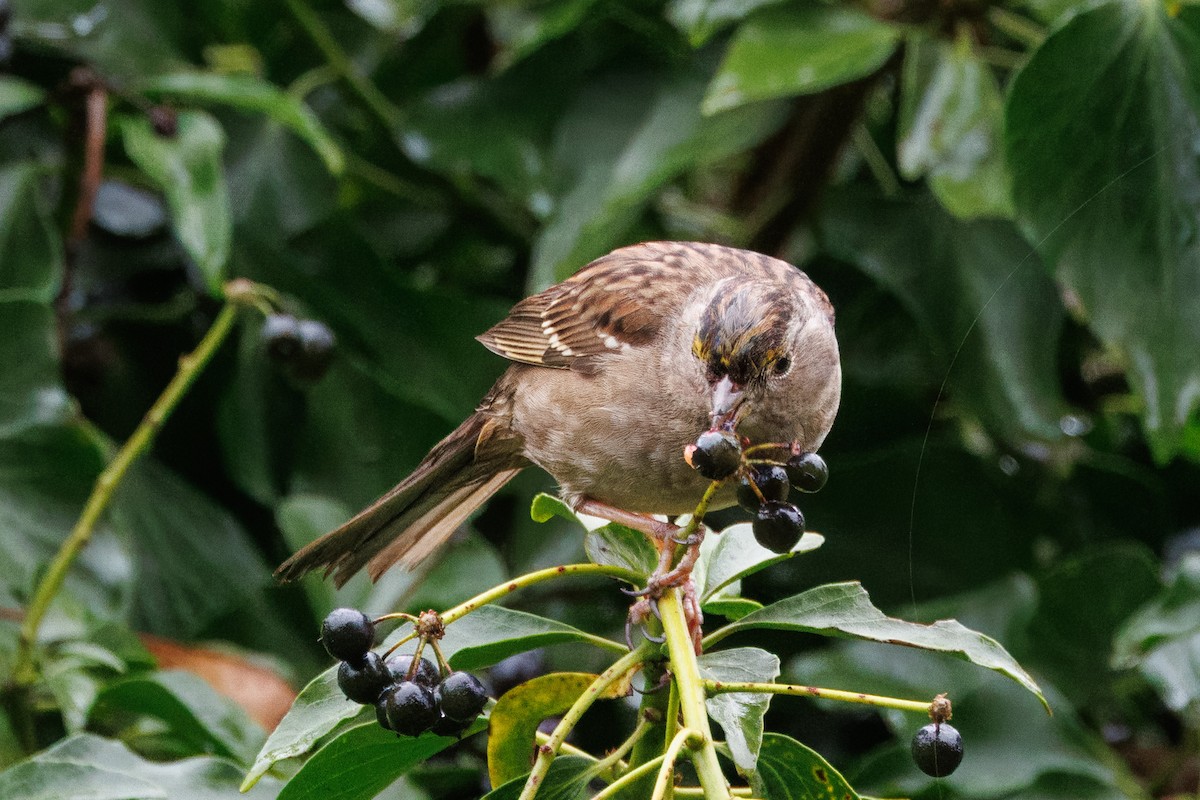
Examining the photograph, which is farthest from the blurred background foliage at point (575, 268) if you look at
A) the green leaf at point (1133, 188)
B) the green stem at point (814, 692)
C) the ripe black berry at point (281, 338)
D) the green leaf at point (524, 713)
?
the green stem at point (814, 692)

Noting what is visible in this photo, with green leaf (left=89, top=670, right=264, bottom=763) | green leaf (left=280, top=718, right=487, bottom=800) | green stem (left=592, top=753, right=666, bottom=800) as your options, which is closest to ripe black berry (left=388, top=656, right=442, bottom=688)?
green leaf (left=280, top=718, right=487, bottom=800)

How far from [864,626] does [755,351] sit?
23.5 inches

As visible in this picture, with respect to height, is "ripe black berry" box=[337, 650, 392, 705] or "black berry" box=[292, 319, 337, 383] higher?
"ripe black berry" box=[337, 650, 392, 705]

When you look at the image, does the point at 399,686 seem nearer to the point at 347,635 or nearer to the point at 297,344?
the point at 347,635

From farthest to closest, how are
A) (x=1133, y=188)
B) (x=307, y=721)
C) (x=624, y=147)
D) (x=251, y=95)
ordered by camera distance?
(x=624, y=147)
(x=251, y=95)
(x=1133, y=188)
(x=307, y=721)

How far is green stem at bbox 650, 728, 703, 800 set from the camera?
111 centimetres

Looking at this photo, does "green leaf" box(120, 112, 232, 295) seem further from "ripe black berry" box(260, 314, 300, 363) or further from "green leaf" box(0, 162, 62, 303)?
"green leaf" box(0, 162, 62, 303)

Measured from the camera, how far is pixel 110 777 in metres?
1.61

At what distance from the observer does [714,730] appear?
7.53 ft

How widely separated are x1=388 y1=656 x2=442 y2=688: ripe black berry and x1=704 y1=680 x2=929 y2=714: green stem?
11.6 inches

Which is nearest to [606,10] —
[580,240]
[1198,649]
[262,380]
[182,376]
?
[580,240]

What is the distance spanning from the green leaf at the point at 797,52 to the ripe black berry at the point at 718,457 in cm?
126

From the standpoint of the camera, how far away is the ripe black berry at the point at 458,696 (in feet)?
4.48

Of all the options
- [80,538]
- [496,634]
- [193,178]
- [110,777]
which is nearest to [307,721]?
[496,634]
